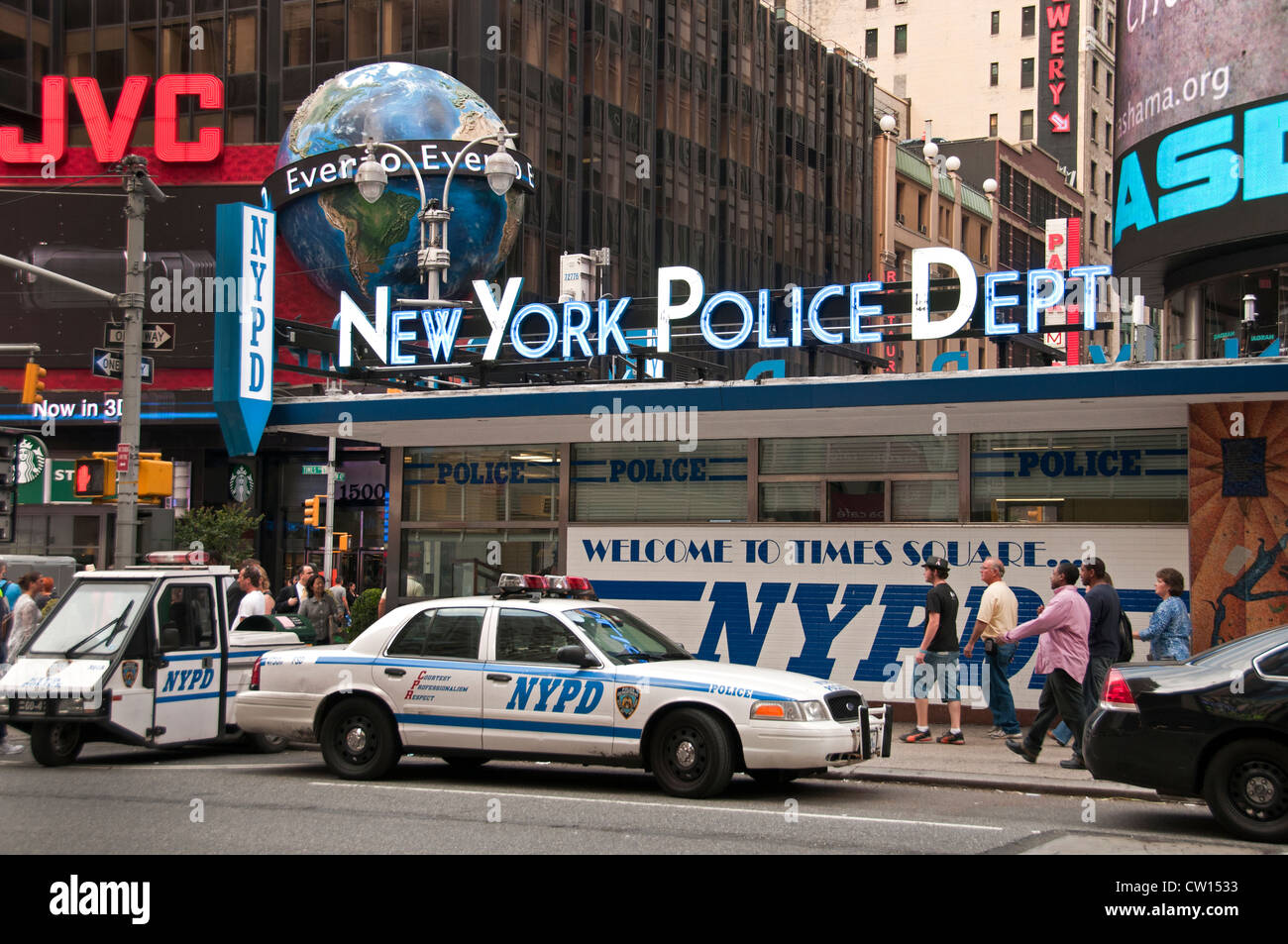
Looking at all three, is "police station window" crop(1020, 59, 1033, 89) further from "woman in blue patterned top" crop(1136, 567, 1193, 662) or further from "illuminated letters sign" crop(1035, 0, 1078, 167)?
"woman in blue patterned top" crop(1136, 567, 1193, 662)

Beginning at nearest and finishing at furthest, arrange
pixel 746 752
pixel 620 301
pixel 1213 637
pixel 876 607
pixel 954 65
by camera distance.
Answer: pixel 746 752
pixel 1213 637
pixel 876 607
pixel 620 301
pixel 954 65

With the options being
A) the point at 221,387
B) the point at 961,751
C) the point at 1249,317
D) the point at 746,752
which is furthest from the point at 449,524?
the point at 1249,317

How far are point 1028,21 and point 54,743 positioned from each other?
82021 millimetres

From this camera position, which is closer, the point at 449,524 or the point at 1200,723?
the point at 1200,723

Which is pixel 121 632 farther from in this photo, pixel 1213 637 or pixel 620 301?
pixel 1213 637

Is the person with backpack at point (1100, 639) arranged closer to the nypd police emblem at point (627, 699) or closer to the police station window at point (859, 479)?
the police station window at point (859, 479)

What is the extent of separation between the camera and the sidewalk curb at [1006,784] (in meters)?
11.7

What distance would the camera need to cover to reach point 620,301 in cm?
1845

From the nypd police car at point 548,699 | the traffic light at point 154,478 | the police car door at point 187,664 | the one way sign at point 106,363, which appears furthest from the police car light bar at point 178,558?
the one way sign at point 106,363

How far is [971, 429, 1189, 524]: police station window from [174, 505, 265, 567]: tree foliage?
23467mm

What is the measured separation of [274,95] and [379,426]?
28.1m

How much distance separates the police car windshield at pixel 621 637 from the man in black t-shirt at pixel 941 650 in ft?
11.9

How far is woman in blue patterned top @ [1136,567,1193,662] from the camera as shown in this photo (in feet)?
43.5

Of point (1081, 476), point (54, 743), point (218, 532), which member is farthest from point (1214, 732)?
point (218, 532)
